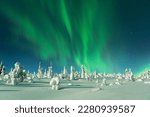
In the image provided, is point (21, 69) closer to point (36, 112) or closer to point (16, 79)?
point (16, 79)

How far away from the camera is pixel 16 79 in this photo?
45000 millimetres

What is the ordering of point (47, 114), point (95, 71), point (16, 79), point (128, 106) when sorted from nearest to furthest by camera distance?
point (47, 114)
point (128, 106)
point (16, 79)
point (95, 71)

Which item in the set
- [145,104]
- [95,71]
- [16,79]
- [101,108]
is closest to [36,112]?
[101,108]

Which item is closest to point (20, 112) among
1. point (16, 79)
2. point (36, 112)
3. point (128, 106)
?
point (36, 112)

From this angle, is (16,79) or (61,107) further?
(16,79)

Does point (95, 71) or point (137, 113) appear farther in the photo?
point (95, 71)

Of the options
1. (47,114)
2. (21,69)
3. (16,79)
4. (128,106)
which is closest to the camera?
(47,114)

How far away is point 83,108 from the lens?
15844 mm

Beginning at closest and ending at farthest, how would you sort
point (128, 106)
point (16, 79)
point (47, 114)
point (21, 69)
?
point (47, 114), point (128, 106), point (16, 79), point (21, 69)

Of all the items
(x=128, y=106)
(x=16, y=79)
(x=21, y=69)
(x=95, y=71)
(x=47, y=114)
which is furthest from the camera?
(x=95, y=71)

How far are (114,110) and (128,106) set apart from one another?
1.13m

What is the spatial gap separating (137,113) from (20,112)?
254 inches

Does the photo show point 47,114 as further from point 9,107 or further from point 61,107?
point 9,107

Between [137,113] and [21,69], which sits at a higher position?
[21,69]
